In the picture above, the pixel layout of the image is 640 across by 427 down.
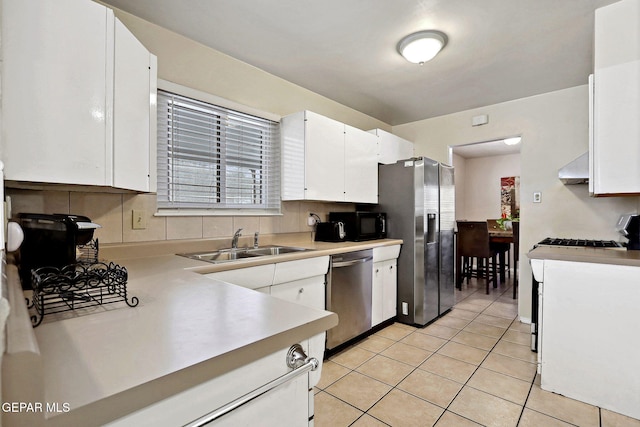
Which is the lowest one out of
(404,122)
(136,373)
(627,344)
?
(627,344)

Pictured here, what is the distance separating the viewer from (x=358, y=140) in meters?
3.29

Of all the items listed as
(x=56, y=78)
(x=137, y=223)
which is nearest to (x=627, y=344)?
(x=137, y=223)

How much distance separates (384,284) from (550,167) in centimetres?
209

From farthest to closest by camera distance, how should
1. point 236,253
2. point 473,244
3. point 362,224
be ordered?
point 473,244 → point 362,224 → point 236,253

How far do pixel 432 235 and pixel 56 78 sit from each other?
10.4 feet

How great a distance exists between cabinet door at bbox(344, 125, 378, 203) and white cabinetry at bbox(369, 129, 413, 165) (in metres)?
0.11

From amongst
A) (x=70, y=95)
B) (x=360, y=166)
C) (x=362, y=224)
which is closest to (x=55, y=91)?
(x=70, y=95)

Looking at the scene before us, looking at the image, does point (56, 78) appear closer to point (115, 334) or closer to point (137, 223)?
point (137, 223)

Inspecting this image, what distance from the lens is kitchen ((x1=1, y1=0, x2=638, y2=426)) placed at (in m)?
1.97

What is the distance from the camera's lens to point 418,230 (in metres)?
3.21

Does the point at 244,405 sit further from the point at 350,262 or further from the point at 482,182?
the point at 482,182

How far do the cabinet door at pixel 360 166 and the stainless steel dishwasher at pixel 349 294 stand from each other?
692 mm

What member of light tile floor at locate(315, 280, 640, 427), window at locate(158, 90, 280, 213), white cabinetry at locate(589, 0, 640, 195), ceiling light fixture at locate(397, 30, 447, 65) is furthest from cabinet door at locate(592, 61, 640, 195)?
window at locate(158, 90, 280, 213)

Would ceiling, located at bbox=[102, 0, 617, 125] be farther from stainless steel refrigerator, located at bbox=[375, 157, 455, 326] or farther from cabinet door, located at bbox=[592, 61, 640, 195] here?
stainless steel refrigerator, located at bbox=[375, 157, 455, 326]
